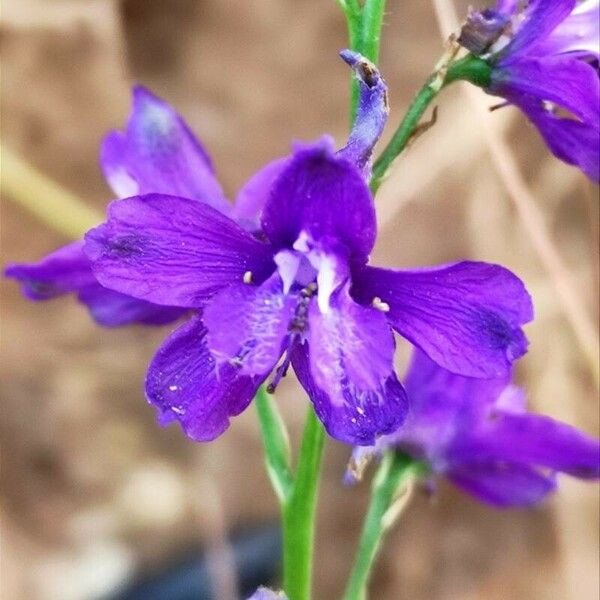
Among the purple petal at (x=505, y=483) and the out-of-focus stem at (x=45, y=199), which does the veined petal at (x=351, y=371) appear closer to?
the purple petal at (x=505, y=483)

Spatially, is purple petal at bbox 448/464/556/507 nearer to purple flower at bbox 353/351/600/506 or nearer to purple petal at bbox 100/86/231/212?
purple flower at bbox 353/351/600/506

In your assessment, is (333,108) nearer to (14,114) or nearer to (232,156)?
(232,156)

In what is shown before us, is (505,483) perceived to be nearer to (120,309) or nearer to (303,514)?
(303,514)

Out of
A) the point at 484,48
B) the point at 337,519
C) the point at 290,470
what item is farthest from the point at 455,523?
the point at 484,48

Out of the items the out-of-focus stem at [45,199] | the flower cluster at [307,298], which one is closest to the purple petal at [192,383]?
the flower cluster at [307,298]

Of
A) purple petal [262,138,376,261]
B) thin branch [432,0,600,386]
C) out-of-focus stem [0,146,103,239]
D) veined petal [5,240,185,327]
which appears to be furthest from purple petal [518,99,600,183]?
out-of-focus stem [0,146,103,239]

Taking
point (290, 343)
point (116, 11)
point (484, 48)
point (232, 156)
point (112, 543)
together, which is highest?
point (484, 48)
